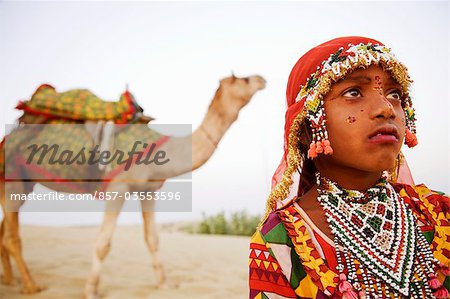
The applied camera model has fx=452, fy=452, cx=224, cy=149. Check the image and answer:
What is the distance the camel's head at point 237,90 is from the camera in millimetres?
5781

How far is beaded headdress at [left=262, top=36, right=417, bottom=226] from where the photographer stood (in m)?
1.38

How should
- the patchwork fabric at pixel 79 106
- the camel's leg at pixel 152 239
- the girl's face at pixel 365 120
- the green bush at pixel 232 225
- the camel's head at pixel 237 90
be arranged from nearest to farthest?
the girl's face at pixel 365 120 < the patchwork fabric at pixel 79 106 < the camel's leg at pixel 152 239 < the camel's head at pixel 237 90 < the green bush at pixel 232 225

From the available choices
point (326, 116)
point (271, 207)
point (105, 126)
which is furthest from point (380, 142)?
point (105, 126)

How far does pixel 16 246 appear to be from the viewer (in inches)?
224

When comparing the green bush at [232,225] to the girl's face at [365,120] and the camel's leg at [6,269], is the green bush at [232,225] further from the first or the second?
the girl's face at [365,120]

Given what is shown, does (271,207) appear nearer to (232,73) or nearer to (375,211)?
(375,211)

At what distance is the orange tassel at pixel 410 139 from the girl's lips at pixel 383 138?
0.24 metres

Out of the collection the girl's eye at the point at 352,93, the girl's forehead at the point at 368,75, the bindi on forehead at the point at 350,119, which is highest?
the girl's forehead at the point at 368,75

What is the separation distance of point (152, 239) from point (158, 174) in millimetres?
832

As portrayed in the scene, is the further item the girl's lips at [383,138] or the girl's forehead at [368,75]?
the girl's forehead at [368,75]

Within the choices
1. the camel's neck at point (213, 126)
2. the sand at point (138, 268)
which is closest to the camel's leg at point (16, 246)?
the sand at point (138, 268)

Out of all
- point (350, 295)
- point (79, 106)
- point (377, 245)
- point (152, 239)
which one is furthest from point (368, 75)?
point (152, 239)

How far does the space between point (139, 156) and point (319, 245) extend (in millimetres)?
4369

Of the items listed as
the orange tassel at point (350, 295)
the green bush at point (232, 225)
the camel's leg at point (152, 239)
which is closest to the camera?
the orange tassel at point (350, 295)
